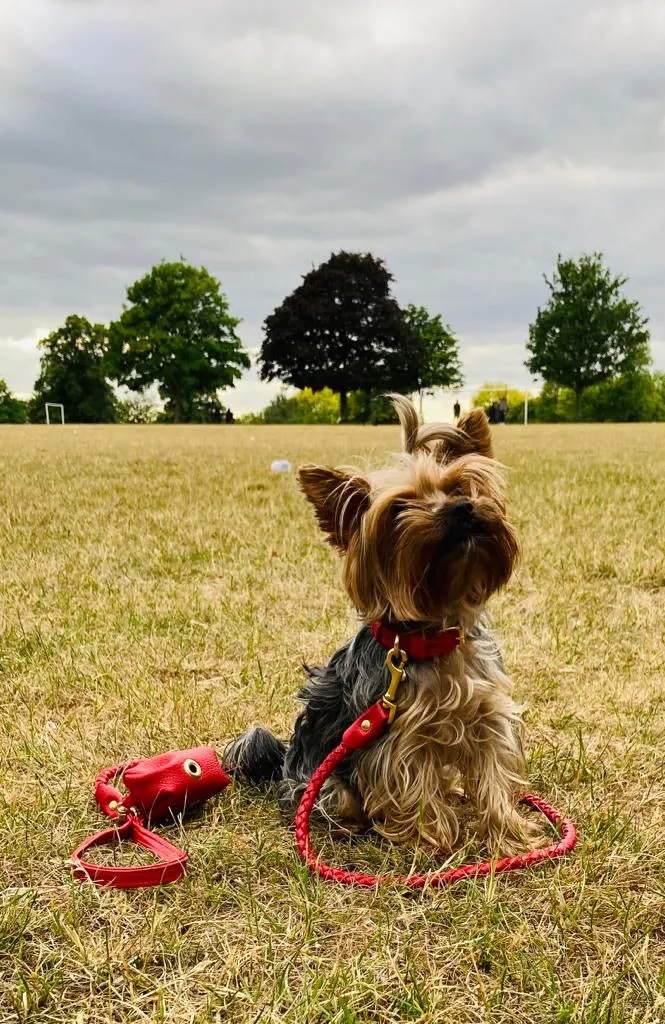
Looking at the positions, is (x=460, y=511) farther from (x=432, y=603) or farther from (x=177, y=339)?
(x=177, y=339)

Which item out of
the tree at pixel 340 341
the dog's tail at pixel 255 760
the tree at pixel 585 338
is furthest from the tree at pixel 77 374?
the dog's tail at pixel 255 760

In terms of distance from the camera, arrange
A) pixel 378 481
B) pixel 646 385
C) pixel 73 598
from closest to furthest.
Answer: pixel 378 481, pixel 73 598, pixel 646 385

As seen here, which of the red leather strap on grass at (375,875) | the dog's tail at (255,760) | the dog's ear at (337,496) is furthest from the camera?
the dog's tail at (255,760)

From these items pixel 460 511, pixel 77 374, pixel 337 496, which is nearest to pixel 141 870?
pixel 337 496

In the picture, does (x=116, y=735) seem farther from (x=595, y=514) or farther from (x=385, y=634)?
(x=595, y=514)

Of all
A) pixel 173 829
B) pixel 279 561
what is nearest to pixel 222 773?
pixel 173 829

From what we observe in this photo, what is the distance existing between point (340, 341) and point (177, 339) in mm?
14134

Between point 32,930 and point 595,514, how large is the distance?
8197mm

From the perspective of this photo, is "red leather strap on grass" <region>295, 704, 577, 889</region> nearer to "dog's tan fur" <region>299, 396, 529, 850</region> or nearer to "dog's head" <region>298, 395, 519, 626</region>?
"dog's tan fur" <region>299, 396, 529, 850</region>

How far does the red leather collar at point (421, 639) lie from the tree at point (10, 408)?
9946 centimetres

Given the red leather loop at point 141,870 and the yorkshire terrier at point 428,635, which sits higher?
the yorkshire terrier at point 428,635

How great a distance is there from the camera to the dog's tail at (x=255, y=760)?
3.60m

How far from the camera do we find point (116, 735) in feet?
13.5

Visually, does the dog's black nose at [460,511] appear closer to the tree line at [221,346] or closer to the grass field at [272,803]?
the grass field at [272,803]
